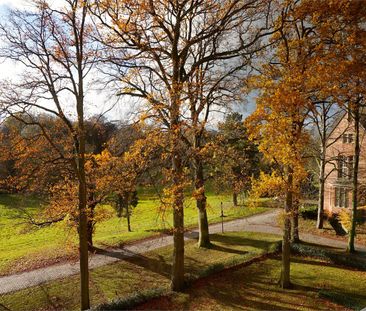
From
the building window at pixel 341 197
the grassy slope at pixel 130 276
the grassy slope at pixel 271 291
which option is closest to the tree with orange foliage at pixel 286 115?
the grassy slope at pixel 271 291

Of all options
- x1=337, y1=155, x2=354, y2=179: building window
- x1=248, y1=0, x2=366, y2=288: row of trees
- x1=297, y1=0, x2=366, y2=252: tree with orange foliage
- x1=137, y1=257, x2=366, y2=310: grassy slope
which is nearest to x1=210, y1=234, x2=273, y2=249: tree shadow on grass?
x1=137, y1=257, x2=366, y2=310: grassy slope

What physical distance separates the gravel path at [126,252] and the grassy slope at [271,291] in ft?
9.14

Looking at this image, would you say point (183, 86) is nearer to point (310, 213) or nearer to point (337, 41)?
point (337, 41)

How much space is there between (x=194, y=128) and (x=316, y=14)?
204 inches

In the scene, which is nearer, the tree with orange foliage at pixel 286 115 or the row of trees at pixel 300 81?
the row of trees at pixel 300 81

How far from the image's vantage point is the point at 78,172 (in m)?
11.2

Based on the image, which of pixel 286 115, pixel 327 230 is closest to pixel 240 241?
pixel 327 230

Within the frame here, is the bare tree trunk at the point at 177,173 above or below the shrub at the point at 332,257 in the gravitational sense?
above

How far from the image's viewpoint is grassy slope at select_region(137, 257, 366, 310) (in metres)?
11.1

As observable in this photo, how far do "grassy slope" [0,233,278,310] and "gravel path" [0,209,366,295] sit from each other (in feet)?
2.54

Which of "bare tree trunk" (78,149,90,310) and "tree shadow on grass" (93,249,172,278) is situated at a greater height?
"bare tree trunk" (78,149,90,310)

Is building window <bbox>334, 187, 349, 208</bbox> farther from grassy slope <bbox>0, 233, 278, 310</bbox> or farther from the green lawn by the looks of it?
grassy slope <bbox>0, 233, 278, 310</bbox>

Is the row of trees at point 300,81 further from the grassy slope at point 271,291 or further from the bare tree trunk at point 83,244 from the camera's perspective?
the bare tree trunk at point 83,244

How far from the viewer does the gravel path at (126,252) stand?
1530cm
